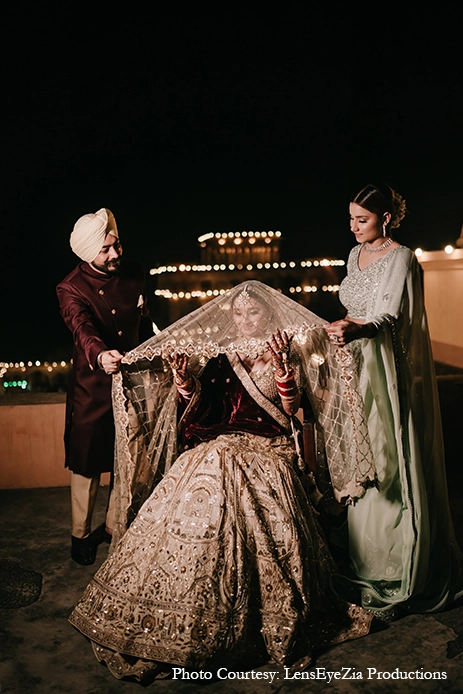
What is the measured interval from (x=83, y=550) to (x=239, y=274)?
36.7 metres

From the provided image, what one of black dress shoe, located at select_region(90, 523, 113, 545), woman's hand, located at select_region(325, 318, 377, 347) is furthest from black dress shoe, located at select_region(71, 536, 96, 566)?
woman's hand, located at select_region(325, 318, 377, 347)

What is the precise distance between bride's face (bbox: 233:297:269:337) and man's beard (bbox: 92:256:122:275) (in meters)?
0.98

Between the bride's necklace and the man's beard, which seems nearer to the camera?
the bride's necklace

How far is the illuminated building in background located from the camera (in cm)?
3953

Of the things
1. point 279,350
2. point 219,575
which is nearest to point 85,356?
point 279,350

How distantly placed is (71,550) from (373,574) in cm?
181

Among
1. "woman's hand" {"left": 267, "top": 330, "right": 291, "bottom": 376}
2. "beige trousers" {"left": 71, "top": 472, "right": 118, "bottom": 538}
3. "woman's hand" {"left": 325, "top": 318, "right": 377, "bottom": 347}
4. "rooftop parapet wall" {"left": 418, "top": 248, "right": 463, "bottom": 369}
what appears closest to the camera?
"woman's hand" {"left": 325, "top": 318, "right": 377, "bottom": 347}

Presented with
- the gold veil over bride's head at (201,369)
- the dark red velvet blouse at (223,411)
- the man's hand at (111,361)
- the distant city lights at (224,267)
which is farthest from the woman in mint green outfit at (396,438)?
the distant city lights at (224,267)

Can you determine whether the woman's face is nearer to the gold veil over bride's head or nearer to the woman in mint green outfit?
the woman in mint green outfit

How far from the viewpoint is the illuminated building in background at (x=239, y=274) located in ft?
130

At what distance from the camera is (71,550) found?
406cm

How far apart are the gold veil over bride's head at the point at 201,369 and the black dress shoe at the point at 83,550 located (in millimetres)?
607

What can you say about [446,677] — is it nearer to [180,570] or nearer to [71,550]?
[180,570]

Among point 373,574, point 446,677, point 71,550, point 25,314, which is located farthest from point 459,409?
point 25,314
